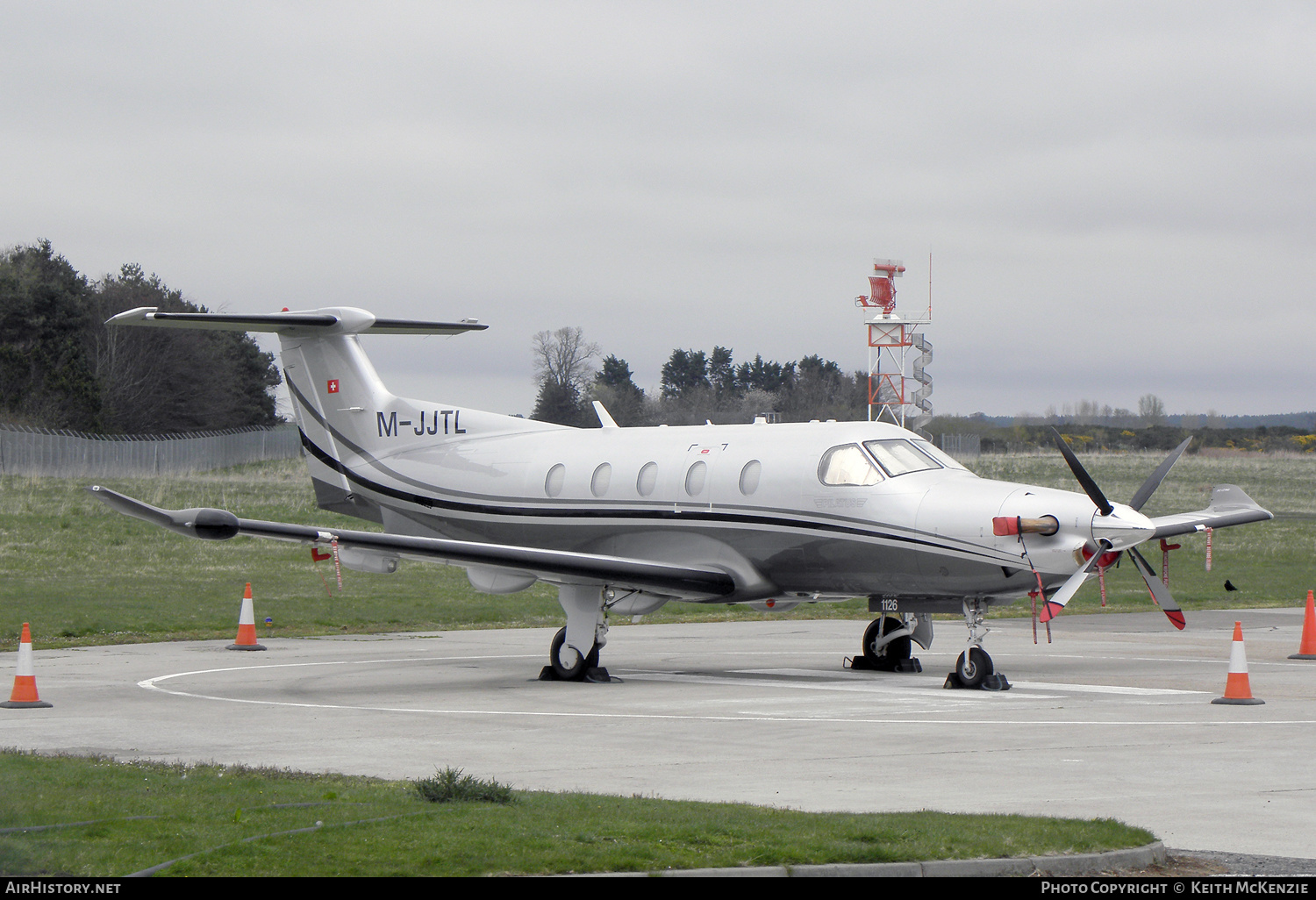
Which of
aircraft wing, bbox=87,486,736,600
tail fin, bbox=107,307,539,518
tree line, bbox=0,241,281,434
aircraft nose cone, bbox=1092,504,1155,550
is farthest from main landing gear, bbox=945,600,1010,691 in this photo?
tree line, bbox=0,241,281,434

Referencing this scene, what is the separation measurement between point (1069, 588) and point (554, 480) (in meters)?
7.60

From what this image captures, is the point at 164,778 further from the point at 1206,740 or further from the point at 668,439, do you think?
the point at 668,439

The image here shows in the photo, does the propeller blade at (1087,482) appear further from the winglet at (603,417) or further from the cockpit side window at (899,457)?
the winglet at (603,417)

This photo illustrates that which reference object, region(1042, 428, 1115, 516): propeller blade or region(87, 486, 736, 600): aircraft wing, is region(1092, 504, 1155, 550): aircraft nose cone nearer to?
region(1042, 428, 1115, 516): propeller blade

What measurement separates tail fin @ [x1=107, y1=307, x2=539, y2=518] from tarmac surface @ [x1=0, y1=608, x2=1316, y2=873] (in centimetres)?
317

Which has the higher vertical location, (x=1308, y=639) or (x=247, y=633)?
(x=1308, y=639)

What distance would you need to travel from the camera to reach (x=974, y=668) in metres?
16.8

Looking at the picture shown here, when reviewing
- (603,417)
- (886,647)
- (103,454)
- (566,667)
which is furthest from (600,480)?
(103,454)

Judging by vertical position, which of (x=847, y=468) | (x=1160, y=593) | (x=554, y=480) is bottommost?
(x=1160, y=593)

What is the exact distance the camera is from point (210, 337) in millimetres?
93812

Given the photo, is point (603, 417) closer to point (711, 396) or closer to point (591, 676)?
point (591, 676)

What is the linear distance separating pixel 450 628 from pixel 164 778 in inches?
702

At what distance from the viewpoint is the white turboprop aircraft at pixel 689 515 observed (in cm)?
1677
